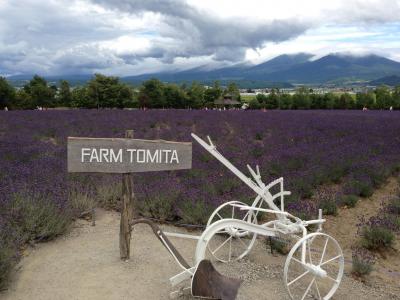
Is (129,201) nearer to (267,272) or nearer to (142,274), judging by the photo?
(142,274)

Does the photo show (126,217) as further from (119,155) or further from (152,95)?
(152,95)

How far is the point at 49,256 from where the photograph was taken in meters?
4.38

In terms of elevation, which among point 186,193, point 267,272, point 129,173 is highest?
point 129,173

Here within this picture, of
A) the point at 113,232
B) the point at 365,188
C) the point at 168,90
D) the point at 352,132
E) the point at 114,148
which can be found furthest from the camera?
the point at 168,90

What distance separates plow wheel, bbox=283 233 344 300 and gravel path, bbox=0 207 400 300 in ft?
0.40

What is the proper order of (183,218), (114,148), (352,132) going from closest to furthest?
(114,148), (183,218), (352,132)

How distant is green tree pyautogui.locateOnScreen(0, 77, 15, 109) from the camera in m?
38.9

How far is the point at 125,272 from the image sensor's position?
4023mm

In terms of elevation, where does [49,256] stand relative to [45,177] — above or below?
below

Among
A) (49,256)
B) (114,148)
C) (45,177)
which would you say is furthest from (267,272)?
(45,177)

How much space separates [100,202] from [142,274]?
8.21 ft

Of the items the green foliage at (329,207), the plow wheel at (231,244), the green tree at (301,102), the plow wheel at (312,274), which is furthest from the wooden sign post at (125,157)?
the green tree at (301,102)

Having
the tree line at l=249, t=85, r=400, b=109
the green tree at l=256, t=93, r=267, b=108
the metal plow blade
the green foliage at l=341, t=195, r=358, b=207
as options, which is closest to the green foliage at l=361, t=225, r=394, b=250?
the green foliage at l=341, t=195, r=358, b=207

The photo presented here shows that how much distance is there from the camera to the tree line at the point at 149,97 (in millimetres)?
40156
